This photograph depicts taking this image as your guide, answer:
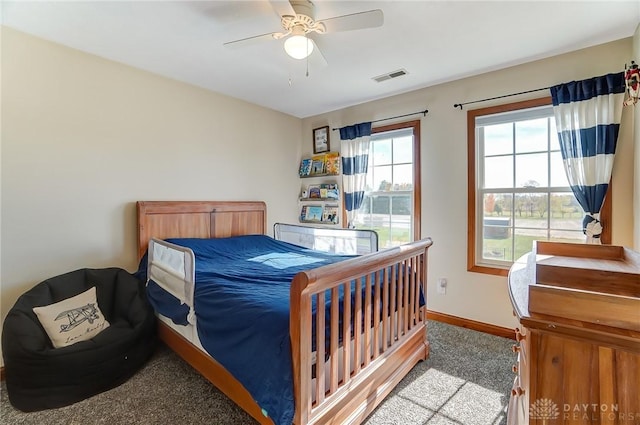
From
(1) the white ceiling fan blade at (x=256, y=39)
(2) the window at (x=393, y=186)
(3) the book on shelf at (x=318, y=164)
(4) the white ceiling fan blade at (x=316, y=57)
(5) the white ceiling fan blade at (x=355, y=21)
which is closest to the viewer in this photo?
(5) the white ceiling fan blade at (x=355, y=21)

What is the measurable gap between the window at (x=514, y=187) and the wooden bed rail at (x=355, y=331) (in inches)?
37.6

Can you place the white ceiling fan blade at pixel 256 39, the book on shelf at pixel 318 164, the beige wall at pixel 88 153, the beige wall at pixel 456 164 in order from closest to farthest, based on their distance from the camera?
the white ceiling fan blade at pixel 256 39 < the beige wall at pixel 88 153 < the beige wall at pixel 456 164 < the book on shelf at pixel 318 164

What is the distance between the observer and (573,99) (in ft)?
7.43

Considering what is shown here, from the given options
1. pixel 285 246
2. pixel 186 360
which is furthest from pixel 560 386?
pixel 285 246

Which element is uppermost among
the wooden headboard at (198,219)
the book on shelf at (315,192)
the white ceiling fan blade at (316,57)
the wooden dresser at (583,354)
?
the white ceiling fan blade at (316,57)

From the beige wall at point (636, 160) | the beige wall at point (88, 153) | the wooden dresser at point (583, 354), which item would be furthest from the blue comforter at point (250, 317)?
the beige wall at point (636, 160)

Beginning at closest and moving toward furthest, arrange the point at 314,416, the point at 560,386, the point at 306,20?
1. the point at 560,386
2. the point at 314,416
3. the point at 306,20

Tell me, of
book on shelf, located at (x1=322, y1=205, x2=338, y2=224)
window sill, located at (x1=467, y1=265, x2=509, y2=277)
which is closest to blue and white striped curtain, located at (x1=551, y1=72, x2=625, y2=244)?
window sill, located at (x1=467, y1=265, x2=509, y2=277)

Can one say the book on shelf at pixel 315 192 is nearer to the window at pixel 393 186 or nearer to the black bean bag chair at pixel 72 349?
the window at pixel 393 186

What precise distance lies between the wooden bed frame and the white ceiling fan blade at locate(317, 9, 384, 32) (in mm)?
1291

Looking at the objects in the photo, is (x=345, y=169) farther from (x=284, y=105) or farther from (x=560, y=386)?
(x=560, y=386)

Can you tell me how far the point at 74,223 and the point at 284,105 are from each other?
2477 millimetres

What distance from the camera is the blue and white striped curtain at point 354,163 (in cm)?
349

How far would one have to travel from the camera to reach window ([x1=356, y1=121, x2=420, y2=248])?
319cm
